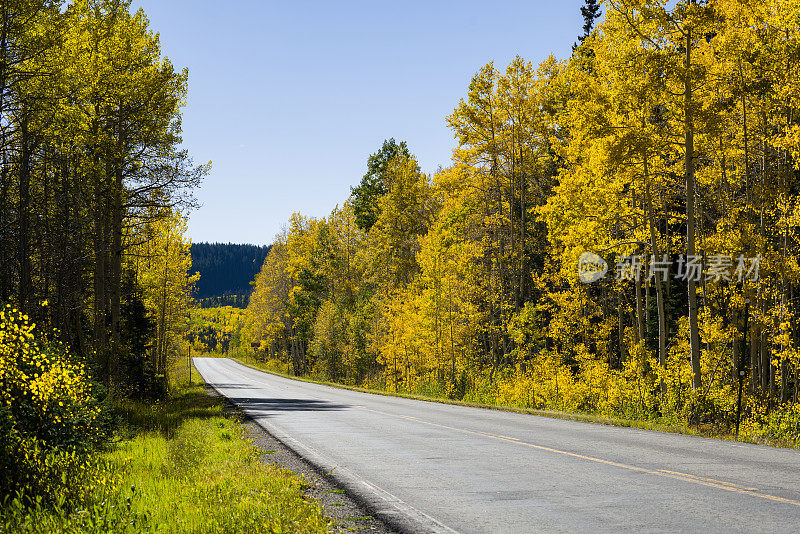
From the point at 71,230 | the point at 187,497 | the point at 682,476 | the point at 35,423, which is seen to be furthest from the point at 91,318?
the point at 682,476

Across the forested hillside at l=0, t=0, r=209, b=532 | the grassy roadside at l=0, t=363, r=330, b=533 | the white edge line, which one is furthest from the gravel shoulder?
the forested hillside at l=0, t=0, r=209, b=532

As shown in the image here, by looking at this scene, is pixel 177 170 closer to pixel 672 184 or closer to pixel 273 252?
pixel 672 184

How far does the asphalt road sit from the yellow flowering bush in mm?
3532

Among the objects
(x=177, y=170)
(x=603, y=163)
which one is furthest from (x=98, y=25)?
(x=603, y=163)

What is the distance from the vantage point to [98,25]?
1934 centimetres

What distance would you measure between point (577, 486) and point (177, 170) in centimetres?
1852

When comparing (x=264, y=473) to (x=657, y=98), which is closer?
(x=264, y=473)

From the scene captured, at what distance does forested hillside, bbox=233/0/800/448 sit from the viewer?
1689cm

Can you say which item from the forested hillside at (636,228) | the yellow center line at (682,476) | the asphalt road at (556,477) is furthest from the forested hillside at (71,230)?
the forested hillside at (636,228)

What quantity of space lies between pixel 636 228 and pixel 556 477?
1650 cm

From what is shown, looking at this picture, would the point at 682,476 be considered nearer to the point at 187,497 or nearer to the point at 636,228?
the point at 187,497

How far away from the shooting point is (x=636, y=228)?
74.4 ft

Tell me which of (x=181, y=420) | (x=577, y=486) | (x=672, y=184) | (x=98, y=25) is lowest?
(x=181, y=420)

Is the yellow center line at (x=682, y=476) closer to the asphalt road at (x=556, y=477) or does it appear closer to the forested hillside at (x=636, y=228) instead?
the asphalt road at (x=556, y=477)
